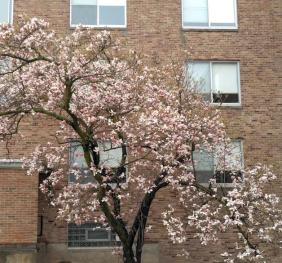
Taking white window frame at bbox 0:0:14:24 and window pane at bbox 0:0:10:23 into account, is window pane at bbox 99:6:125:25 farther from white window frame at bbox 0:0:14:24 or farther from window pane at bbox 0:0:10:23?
window pane at bbox 0:0:10:23

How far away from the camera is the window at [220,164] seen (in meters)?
17.6

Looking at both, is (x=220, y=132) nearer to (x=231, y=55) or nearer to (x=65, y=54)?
(x=65, y=54)

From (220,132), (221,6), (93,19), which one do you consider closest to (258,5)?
(221,6)

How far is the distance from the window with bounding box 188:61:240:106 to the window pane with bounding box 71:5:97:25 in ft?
12.2

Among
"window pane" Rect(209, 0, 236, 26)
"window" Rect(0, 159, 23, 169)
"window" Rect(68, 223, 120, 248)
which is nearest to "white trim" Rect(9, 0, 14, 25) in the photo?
"window" Rect(0, 159, 23, 169)

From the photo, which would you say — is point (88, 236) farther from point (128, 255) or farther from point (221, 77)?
point (221, 77)

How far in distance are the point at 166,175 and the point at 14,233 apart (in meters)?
4.98

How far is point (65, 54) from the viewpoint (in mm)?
15336

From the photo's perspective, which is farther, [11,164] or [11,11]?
[11,11]

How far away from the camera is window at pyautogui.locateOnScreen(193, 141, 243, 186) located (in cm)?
1762

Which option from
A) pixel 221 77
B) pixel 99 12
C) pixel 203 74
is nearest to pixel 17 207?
pixel 99 12

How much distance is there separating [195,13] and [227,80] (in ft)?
8.77

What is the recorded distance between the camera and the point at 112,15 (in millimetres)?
21781

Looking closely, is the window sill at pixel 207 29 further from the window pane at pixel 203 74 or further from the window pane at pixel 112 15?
the window pane at pixel 112 15
